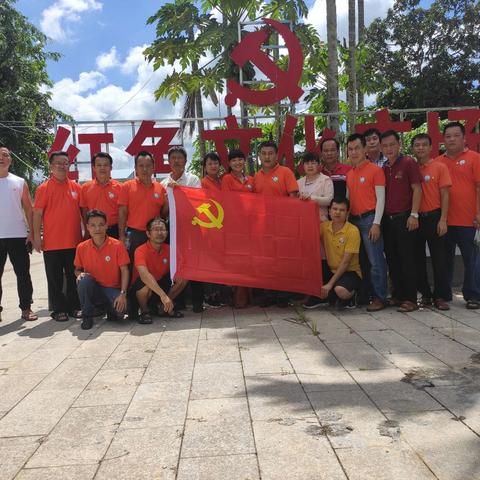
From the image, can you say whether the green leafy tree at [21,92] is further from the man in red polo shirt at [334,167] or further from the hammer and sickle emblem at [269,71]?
the man in red polo shirt at [334,167]

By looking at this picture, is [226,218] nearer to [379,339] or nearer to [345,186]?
[345,186]

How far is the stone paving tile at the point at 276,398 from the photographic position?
103 inches

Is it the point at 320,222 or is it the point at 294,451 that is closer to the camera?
the point at 294,451

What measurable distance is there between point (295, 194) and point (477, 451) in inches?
135

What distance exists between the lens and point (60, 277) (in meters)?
5.16

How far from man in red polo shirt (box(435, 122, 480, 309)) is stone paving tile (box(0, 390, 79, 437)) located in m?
3.98

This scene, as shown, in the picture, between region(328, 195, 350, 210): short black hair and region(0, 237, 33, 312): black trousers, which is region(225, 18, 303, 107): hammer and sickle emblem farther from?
region(0, 237, 33, 312): black trousers

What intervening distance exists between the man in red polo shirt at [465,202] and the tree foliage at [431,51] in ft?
53.4

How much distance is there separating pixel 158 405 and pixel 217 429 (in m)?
0.49

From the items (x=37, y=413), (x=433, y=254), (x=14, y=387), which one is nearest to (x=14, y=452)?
(x=37, y=413)

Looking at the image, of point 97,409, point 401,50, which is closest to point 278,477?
point 97,409

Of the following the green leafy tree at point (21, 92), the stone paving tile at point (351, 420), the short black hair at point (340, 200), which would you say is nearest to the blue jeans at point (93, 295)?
the short black hair at point (340, 200)

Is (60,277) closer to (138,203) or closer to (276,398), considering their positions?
(138,203)

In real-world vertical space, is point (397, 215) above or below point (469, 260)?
above
